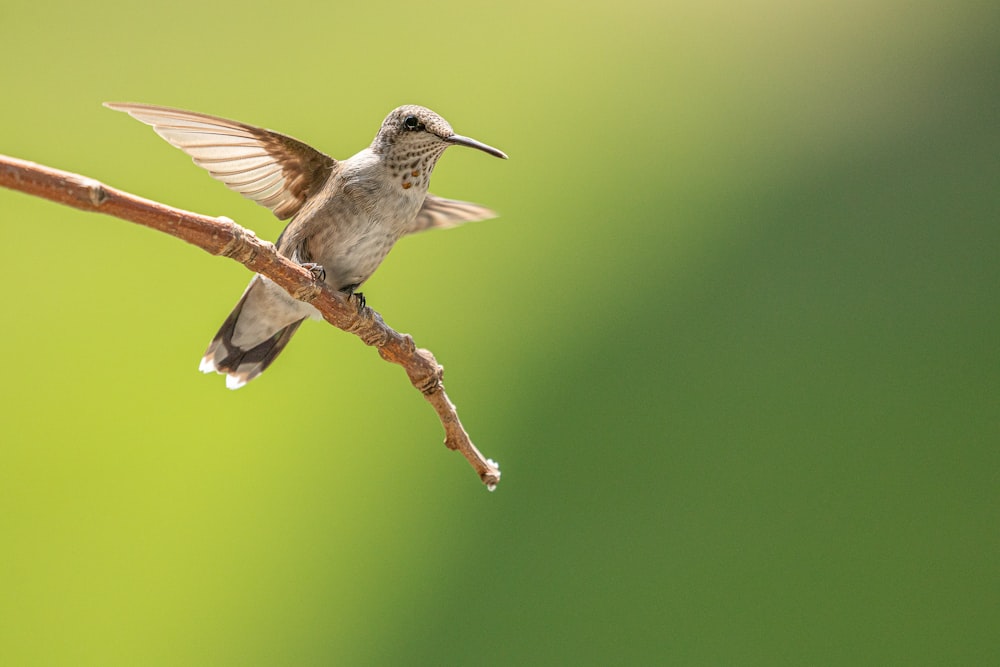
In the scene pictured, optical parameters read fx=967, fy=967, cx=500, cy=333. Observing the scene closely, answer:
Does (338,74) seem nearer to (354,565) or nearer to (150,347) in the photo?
(150,347)

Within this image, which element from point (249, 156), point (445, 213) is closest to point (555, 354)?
point (445, 213)

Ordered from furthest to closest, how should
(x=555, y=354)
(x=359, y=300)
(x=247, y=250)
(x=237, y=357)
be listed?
(x=555, y=354)
(x=237, y=357)
(x=359, y=300)
(x=247, y=250)

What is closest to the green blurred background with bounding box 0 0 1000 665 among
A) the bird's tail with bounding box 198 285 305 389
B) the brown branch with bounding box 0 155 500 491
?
the bird's tail with bounding box 198 285 305 389

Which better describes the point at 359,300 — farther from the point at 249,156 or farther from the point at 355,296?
the point at 249,156

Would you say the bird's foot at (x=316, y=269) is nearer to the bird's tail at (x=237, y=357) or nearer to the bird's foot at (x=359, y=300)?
the bird's foot at (x=359, y=300)

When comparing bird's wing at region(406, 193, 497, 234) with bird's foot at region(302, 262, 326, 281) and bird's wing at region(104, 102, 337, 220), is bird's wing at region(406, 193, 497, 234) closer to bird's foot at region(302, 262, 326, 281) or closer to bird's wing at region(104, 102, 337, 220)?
bird's wing at region(104, 102, 337, 220)

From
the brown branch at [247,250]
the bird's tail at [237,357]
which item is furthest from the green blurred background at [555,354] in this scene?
the brown branch at [247,250]
